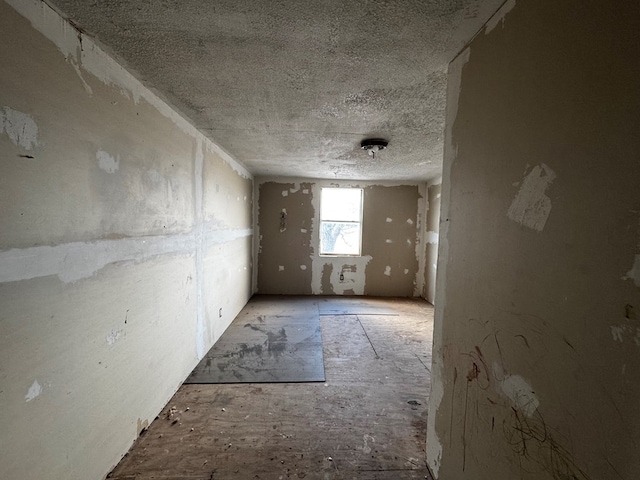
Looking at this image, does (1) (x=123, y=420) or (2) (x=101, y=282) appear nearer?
(2) (x=101, y=282)

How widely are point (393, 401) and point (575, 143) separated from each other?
2.08 m

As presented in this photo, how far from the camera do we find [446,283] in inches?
53.6

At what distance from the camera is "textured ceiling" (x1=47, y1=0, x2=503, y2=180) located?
1.03 metres

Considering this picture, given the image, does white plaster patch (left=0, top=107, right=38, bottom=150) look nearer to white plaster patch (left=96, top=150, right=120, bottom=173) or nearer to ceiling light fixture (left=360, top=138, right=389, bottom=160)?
white plaster patch (left=96, top=150, right=120, bottom=173)

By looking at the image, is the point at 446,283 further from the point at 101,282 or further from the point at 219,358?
the point at 219,358

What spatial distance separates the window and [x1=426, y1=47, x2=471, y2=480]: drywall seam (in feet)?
12.5

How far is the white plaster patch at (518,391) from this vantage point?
2.74 ft

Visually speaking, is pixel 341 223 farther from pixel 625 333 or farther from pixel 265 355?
pixel 625 333

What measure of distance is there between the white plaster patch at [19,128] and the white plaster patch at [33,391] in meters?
0.90

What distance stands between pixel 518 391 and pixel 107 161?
208cm

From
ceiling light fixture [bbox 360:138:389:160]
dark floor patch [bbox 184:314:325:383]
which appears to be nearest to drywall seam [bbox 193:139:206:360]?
dark floor patch [bbox 184:314:325:383]

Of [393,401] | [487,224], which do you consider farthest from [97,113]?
[393,401]

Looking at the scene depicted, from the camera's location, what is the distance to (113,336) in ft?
4.66

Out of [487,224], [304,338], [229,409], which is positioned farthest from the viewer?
[304,338]
